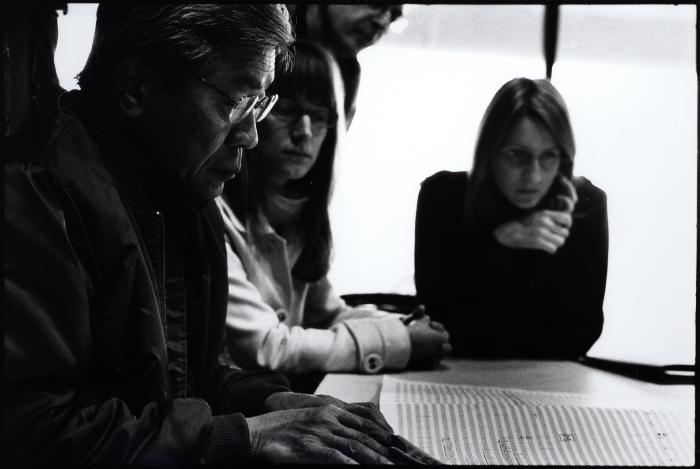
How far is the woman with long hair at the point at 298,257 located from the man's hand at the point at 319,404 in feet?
0.41

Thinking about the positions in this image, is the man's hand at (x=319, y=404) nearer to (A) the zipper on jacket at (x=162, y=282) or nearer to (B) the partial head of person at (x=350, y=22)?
(A) the zipper on jacket at (x=162, y=282)

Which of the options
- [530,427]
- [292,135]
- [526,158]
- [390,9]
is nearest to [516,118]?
[526,158]

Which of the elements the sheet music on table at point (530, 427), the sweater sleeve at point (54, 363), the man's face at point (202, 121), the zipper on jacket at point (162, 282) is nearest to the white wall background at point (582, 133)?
the sheet music on table at point (530, 427)

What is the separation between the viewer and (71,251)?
986 mm

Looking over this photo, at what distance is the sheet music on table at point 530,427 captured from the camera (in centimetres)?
122

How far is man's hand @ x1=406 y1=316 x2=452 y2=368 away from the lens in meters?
1.35

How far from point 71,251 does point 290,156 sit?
1.55ft

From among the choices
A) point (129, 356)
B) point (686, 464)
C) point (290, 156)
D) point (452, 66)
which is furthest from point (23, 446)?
point (686, 464)

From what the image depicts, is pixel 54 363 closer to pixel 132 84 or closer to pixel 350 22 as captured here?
pixel 132 84

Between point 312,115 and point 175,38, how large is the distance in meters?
0.30

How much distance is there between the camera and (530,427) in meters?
1.26

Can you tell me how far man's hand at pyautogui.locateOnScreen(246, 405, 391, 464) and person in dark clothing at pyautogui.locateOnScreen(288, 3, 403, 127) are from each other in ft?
1.73

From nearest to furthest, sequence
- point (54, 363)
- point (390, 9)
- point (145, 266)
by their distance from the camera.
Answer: point (54, 363) < point (145, 266) < point (390, 9)

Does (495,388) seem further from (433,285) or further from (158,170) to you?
(158,170)
